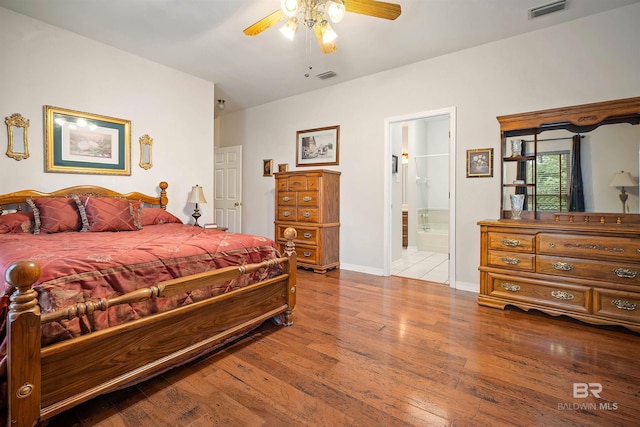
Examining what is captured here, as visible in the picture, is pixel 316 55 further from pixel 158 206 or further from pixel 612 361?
pixel 612 361

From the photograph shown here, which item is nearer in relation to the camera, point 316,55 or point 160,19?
point 160,19

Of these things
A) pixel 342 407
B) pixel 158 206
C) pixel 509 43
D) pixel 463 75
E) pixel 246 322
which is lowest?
pixel 342 407

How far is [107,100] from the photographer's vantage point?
3457 millimetres

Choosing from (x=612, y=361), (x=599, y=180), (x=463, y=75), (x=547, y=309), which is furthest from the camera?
(x=463, y=75)

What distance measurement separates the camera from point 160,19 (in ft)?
9.57

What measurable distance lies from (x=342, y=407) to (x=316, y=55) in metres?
3.54

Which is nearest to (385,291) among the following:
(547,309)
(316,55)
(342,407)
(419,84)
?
(547,309)

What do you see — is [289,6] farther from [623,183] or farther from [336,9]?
[623,183]

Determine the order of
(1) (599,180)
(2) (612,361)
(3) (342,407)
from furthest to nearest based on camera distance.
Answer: (1) (599,180)
(2) (612,361)
(3) (342,407)

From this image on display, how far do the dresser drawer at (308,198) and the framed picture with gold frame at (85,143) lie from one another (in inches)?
85.0

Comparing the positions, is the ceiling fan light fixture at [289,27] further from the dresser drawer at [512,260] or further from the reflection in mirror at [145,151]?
the dresser drawer at [512,260]

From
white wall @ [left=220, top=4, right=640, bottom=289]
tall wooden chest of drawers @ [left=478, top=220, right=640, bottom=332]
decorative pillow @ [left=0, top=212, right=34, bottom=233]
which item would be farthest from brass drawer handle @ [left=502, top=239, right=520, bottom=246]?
decorative pillow @ [left=0, top=212, right=34, bottom=233]

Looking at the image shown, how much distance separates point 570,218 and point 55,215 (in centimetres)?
475

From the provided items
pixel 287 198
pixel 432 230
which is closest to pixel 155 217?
pixel 287 198
